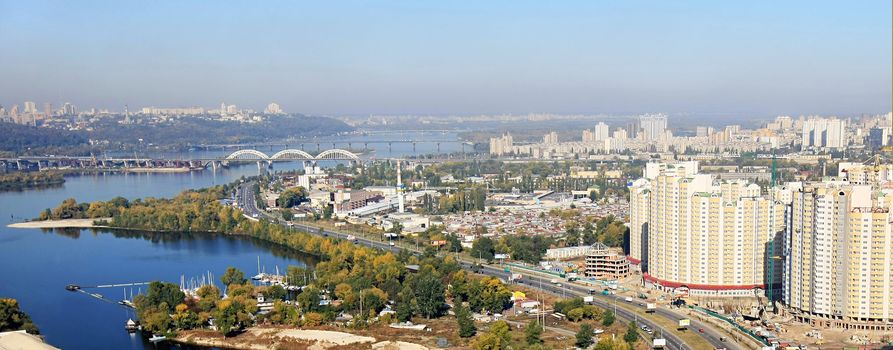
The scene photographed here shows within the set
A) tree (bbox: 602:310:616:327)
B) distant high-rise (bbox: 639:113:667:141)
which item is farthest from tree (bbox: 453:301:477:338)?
distant high-rise (bbox: 639:113:667:141)

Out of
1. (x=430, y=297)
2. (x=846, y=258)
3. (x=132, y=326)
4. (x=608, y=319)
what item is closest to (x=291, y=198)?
(x=132, y=326)

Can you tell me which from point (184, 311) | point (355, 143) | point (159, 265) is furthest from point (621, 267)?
point (355, 143)

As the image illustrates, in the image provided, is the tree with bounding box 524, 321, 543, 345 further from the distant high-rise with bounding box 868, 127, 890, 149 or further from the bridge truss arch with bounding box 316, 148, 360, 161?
the bridge truss arch with bounding box 316, 148, 360, 161

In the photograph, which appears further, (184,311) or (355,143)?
(355,143)

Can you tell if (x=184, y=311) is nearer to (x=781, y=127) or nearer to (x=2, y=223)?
(x=2, y=223)

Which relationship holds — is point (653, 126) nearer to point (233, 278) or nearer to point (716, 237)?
point (716, 237)

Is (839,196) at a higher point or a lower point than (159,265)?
higher

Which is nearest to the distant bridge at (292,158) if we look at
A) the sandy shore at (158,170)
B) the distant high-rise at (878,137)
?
the sandy shore at (158,170)
